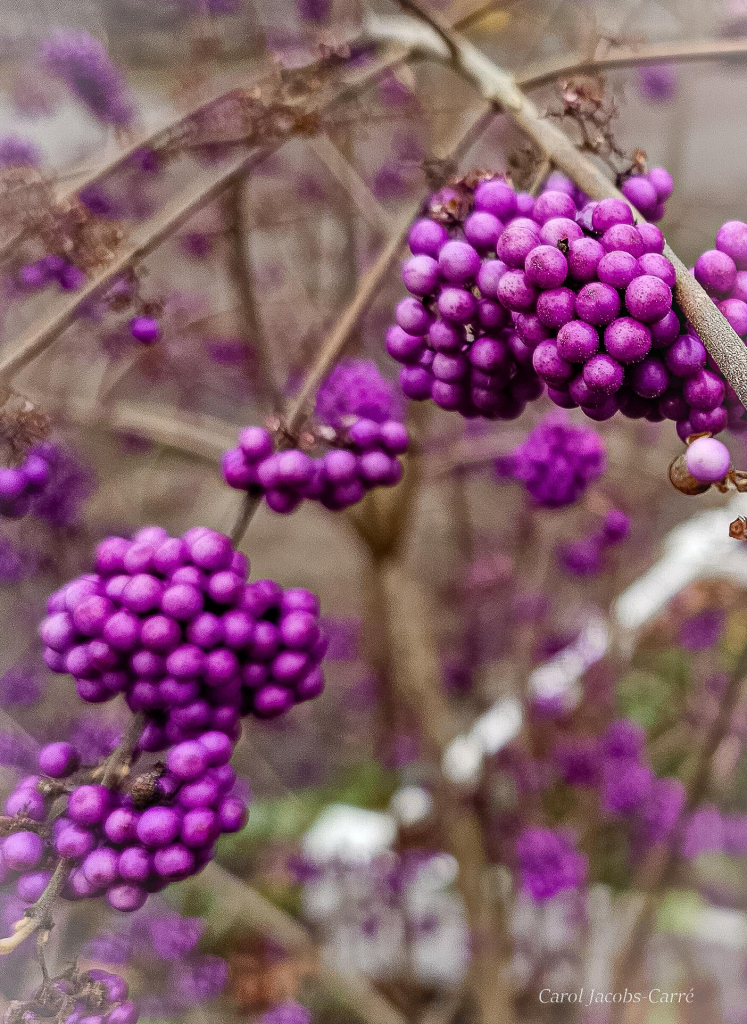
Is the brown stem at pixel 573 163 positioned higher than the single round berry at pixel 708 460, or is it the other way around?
the brown stem at pixel 573 163

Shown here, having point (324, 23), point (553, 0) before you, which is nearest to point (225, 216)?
point (324, 23)

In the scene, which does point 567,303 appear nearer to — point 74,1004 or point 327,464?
point 327,464

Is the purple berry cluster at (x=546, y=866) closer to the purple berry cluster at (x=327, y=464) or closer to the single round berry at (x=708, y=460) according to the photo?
the purple berry cluster at (x=327, y=464)

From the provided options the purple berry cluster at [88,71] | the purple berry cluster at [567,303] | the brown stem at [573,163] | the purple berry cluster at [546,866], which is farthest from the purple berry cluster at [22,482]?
the purple berry cluster at [546,866]

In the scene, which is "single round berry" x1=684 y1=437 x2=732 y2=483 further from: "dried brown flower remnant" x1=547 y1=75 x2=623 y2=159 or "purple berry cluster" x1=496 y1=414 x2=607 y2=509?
"purple berry cluster" x1=496 y1=414 x2=607 y2=509

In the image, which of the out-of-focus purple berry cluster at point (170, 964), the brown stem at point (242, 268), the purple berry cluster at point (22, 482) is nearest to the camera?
the purple berry cluster at point (22, 482)

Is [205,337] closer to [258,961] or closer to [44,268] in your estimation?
[44,268]
